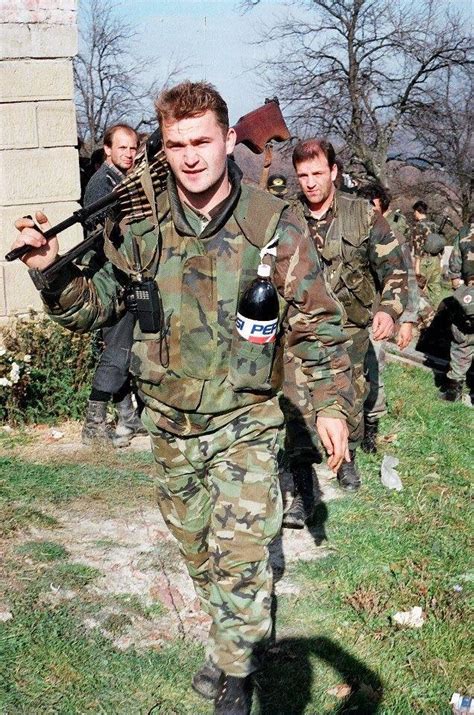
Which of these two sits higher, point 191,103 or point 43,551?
point 191,103

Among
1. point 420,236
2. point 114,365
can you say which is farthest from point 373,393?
point 420,236

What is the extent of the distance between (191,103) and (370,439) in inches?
150

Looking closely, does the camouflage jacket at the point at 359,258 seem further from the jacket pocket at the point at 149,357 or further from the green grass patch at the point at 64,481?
the jacket pocket at the point at 149,357

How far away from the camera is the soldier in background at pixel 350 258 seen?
520cm

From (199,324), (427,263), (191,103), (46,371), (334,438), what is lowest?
(427,263)

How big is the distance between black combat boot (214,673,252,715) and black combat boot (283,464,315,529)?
1.91m

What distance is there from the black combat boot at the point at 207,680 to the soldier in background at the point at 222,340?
0.27m

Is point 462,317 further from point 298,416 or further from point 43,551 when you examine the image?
point 43,551

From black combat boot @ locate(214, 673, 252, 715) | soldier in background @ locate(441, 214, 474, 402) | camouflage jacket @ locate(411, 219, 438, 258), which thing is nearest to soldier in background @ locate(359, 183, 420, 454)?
soldier in background @ locate(441, 214, 474, 402)

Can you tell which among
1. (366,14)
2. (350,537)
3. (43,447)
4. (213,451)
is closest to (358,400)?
(350,537)

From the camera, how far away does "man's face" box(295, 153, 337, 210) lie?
17.0ft

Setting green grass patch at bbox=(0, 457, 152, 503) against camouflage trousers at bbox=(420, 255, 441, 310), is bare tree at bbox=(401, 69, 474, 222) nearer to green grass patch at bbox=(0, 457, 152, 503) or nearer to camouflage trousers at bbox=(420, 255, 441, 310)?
camouflage trousers at bbox=(420, 255, 441, 310)

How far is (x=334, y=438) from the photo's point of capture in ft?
10.6

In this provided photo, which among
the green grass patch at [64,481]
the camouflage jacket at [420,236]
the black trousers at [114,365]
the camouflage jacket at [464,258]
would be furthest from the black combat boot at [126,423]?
the camouflage jacket at [420,236]
